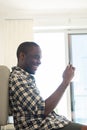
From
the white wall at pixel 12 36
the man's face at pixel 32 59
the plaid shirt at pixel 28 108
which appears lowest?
the plaid shirt at pixel 28 108

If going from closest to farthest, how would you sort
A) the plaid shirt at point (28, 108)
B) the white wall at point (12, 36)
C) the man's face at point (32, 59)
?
the plaid shirt at point (28, 108) → the man's face at point (32, 59) → the white wall at point (12, 36)

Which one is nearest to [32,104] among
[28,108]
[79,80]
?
[28,108]

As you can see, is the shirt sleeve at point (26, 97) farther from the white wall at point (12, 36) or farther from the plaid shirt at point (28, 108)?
the white wall at point (12, 36)

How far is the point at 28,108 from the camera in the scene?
118cm

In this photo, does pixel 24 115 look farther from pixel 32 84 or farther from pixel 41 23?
pixel 41 23

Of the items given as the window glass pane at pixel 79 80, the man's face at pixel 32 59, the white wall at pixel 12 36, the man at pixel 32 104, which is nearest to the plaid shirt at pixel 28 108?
the man at pixel 32 104

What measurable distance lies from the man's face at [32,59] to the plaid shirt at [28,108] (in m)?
0.10

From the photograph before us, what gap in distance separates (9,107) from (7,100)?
→ 58 millimetres

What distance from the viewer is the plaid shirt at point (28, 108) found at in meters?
1.17

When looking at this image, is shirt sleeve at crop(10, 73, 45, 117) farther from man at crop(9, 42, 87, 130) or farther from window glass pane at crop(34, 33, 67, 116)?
window glass pane at crop(34, 33, 67, 116)

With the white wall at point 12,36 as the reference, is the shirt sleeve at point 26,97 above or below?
below

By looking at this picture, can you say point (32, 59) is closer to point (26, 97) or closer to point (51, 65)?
point (26, 97)

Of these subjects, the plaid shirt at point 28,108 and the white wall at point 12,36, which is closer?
the plaid shirt at point 28,108

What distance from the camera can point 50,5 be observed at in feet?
9.44
